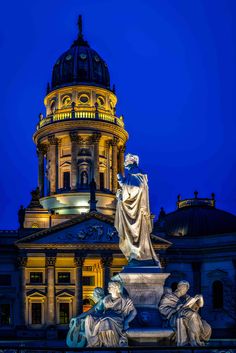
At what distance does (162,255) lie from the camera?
73562mm

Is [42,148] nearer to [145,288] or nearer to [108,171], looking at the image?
[108,171]

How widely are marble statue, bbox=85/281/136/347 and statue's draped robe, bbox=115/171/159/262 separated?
1.11 metres

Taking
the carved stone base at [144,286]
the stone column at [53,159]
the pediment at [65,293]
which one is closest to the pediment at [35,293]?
the pediment at [65,293]

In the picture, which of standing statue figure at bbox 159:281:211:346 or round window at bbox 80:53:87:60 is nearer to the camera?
standing statue figure at bbox 159:281:211:346

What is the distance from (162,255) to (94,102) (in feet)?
74.9

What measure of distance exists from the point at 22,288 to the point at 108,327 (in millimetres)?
59627

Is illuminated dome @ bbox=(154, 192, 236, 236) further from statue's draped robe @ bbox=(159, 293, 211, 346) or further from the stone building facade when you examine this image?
statue's draped robe @ bbox=(159, 293, 211, 346)

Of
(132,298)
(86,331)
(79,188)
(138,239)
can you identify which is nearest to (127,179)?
(138,239)

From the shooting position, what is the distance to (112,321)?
43.8 ft

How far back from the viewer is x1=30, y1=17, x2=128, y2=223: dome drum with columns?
8325 centimetres

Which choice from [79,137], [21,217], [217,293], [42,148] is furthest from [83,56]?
[217,293]

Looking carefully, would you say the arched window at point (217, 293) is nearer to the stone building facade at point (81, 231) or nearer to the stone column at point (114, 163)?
the stone building facade at point (81, 231)

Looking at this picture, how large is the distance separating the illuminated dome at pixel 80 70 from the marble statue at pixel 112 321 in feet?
243

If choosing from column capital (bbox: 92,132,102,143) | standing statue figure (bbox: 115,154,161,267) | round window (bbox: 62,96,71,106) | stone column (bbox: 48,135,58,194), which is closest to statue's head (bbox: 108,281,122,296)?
standing statue figure (bbox: 115,154,161,267)
